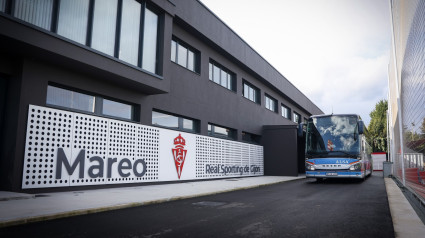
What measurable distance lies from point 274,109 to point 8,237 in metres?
27.6

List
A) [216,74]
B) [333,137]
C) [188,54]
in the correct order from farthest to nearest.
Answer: [216,74] < [188,54] < [333,137]

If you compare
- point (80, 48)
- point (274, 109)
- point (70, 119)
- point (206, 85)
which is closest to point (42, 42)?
point (80, 48)

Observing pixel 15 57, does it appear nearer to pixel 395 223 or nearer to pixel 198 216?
pixel 198 216

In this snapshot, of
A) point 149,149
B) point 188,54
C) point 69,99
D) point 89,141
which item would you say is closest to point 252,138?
point 188,54

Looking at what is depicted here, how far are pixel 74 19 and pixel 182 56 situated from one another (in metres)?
Result: 7.29

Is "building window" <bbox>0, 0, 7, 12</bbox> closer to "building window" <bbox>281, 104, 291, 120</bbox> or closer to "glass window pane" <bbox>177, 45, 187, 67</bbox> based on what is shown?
"glass window pane" <bbox>177, 45, 187, 67</bbox>

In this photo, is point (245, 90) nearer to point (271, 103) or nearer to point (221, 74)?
point (221, 74)

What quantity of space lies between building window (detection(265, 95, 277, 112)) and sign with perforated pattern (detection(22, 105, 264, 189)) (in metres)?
12.8

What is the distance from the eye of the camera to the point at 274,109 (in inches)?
1186

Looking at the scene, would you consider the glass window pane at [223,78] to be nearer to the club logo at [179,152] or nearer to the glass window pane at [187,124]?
the glass window pane at [187,124]

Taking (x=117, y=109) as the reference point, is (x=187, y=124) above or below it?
below

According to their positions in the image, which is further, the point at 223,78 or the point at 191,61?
the point at 223,78

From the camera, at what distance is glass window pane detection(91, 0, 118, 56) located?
10.1 meters

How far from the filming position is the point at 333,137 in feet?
48.3
